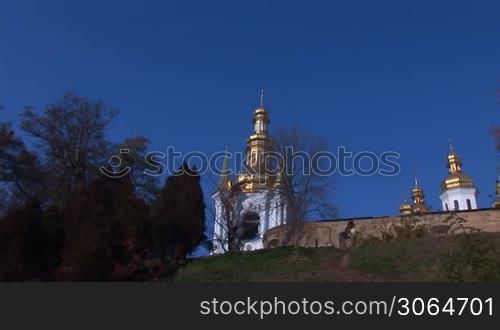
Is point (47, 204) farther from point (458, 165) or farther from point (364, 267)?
point (458, 165)

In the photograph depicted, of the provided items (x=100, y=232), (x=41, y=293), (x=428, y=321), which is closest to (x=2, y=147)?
(x=100, y=232)

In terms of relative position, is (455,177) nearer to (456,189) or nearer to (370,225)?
(456,189)

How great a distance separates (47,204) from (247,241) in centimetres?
1293

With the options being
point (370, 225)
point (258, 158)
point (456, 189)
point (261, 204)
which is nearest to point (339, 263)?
point (370, 225)

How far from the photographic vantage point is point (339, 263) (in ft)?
50.5

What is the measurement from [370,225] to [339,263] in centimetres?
917

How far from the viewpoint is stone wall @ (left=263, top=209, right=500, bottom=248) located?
74.6 ft

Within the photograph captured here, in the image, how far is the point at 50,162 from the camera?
73.8 feet

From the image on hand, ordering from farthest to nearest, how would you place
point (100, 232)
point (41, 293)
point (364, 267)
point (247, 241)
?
point (247, 241) → point (100, 232) → point (364, 267) → point (41, 293)

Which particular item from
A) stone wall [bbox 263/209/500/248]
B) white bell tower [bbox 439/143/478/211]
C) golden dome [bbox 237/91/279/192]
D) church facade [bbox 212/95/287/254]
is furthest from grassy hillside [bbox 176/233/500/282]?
white bell tower [bbox 439/143/478/211]

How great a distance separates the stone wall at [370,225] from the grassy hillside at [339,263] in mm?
6179

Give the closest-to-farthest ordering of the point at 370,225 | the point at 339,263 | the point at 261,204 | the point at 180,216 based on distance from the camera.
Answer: the point at 339,263 → the point at 180,216 → the point at 370,225 → the point at 261,204

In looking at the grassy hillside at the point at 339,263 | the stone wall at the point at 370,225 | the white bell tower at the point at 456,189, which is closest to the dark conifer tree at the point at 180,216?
the grassy hillside at the point at 339,263

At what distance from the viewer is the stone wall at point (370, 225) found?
22.8 m
